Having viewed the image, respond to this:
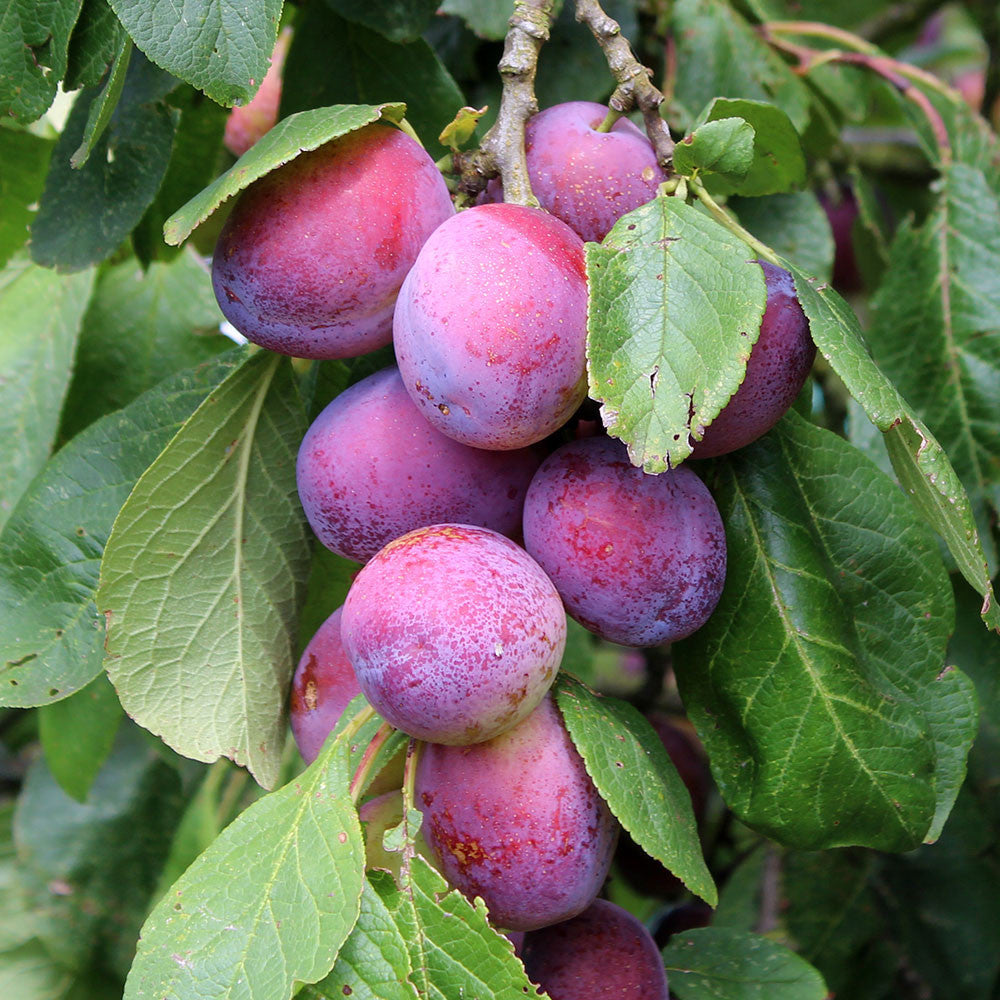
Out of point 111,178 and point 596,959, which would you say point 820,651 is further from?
point 111,178

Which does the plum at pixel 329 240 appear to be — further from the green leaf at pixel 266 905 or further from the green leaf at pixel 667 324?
the green leaf at pixel 266 905

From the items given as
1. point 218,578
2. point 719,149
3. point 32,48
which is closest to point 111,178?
A: point 32,48

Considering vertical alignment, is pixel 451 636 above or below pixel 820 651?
above

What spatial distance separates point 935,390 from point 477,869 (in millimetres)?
694

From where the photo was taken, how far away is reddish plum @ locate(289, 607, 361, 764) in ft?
2.35

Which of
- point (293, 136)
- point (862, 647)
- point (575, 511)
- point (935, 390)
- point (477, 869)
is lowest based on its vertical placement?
point (935, 390)

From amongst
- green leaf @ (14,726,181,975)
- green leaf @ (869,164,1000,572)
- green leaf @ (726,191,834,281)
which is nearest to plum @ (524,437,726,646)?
green leaf @ (869,164,1000,572)

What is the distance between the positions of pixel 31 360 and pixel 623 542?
27.7 inches

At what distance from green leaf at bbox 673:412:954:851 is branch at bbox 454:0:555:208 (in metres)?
0.25

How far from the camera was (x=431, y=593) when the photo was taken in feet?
1.84

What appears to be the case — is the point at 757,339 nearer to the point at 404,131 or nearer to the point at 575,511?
the point at 575,511

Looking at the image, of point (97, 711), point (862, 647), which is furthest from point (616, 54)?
point (97, 711)

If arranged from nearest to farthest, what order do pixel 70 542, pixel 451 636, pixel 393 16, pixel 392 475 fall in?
pixel 451 636 < pixel 392 475 < pixel 70 542 < pixel 393 16

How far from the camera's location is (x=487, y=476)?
2.19ft
